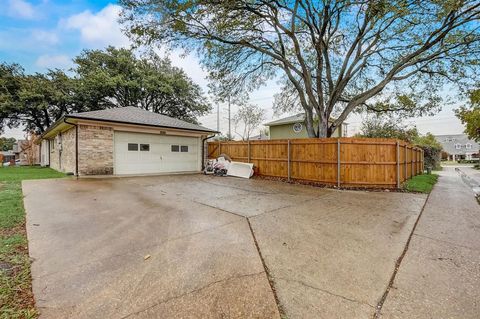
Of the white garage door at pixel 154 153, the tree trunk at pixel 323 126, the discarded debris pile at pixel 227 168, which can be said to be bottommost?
the discarded debris pile at pixel 227 168

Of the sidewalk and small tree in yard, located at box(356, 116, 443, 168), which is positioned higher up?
small tree in yard, located at box(356, 116, 443, 168)

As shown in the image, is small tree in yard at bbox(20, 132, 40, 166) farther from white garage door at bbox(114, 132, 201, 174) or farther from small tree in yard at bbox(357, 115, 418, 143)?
small tree in yard at bbox(357, 115, 418, 143)

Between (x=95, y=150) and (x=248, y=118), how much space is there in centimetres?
2211

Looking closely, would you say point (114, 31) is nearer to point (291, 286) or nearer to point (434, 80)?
point (291, 286)

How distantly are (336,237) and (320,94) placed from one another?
834 cm

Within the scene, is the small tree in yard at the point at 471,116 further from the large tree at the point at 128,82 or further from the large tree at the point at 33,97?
the large tree at the point at 33,97

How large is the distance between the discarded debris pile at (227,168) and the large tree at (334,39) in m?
3.67

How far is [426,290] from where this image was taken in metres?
2.05

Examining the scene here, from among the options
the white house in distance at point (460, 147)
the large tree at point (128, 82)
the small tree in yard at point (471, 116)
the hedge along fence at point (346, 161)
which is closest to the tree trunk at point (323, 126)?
the hedge along fence at point (346, 161)

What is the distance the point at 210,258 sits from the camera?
2.56 meters

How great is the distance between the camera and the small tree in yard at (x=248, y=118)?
29.2m

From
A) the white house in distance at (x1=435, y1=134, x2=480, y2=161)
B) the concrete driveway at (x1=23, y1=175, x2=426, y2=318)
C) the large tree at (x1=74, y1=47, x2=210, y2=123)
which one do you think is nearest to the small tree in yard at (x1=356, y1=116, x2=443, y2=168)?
the concrete driveway at (x1=23, y1=175, x2=426, y2=318)

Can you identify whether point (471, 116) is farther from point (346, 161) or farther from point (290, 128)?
A: point (346, 161)

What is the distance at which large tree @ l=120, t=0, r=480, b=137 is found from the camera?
754 cm
